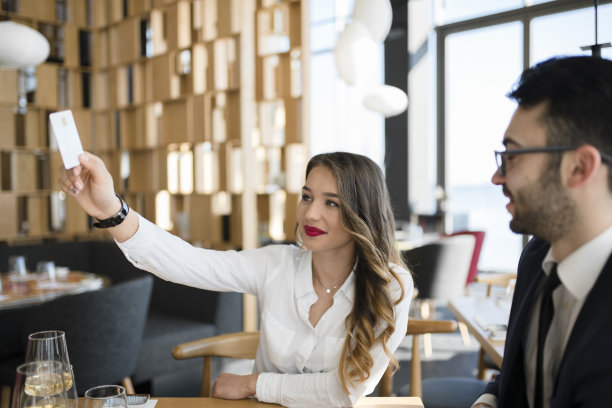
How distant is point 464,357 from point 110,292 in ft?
9.84

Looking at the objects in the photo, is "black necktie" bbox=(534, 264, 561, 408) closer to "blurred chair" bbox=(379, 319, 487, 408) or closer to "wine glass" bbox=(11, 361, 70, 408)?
"blurred chair" bbox=(379, 319, 487, 408)

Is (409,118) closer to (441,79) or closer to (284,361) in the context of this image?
(441,79)

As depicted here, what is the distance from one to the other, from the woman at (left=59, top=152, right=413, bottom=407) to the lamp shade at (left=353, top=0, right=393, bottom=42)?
2531 millimetres

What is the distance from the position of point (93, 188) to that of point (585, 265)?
1.17 metres

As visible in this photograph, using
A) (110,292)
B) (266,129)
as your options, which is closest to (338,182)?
(110,292)

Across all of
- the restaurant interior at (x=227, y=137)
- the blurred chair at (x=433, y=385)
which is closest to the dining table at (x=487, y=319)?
the restaurant interior at (x=227, y=137)

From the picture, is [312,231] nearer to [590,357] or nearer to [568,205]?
[568,205]

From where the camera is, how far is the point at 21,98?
20.4ft

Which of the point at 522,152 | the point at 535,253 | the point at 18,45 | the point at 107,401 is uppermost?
the point at 18,45

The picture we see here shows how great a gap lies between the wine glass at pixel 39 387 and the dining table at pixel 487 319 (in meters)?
1.31

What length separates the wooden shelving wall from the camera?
516 cm

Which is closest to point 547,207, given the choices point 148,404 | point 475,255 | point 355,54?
point 148,404

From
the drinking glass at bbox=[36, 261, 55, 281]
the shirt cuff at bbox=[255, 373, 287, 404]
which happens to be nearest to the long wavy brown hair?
the shirt cuff at bbox=[255, 373, 287, 404]

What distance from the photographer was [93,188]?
144 cm
